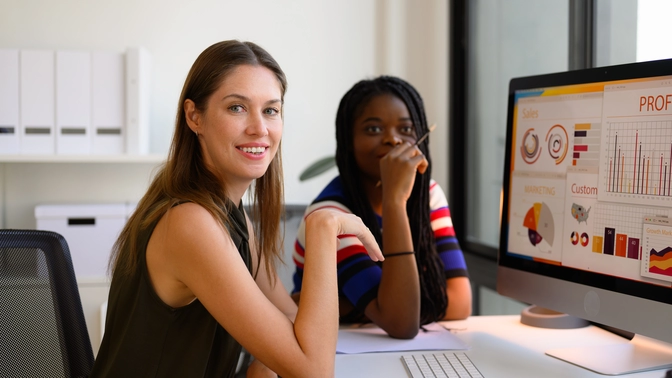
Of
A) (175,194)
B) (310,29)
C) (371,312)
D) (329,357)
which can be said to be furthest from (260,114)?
(310,29)

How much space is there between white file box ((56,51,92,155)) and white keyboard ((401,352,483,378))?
1791 millimetres

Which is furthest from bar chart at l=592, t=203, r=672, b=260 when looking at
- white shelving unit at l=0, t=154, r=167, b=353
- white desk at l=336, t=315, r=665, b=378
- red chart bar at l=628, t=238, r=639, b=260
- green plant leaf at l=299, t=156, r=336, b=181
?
white shelving unit at l=0, t=154, r=167, b=353

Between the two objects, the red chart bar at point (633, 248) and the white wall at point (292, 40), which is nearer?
the red chart bar at point (633, 248)

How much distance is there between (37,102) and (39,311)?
1.60m

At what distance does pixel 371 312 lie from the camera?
154 centimetres

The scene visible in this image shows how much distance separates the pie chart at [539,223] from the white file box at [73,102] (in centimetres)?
185

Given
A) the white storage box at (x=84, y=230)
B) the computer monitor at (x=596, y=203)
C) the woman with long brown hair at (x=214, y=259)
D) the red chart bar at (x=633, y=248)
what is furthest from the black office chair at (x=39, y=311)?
the white storage box at (x=84, y=230)

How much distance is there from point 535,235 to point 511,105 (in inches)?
→ 11.6

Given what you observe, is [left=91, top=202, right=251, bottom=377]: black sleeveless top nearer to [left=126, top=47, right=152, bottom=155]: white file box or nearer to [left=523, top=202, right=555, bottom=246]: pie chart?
[left=523, top=202, right=555, bottom=246]: pie chart

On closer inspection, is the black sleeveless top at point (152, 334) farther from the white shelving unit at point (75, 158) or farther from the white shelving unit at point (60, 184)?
the white shelving unit at point (60, 184)

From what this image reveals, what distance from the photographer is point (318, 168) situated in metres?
2.91

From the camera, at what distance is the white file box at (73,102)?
2.55 meters

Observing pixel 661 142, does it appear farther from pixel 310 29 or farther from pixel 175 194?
pixel 310 29

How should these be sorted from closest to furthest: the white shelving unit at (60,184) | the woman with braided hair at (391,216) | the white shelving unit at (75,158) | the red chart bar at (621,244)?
the red chart bar at (621,244) → the woman with braided hair at (391,216) → the white shelving unit at (75,158) → the white shelving unit at (60,184)
